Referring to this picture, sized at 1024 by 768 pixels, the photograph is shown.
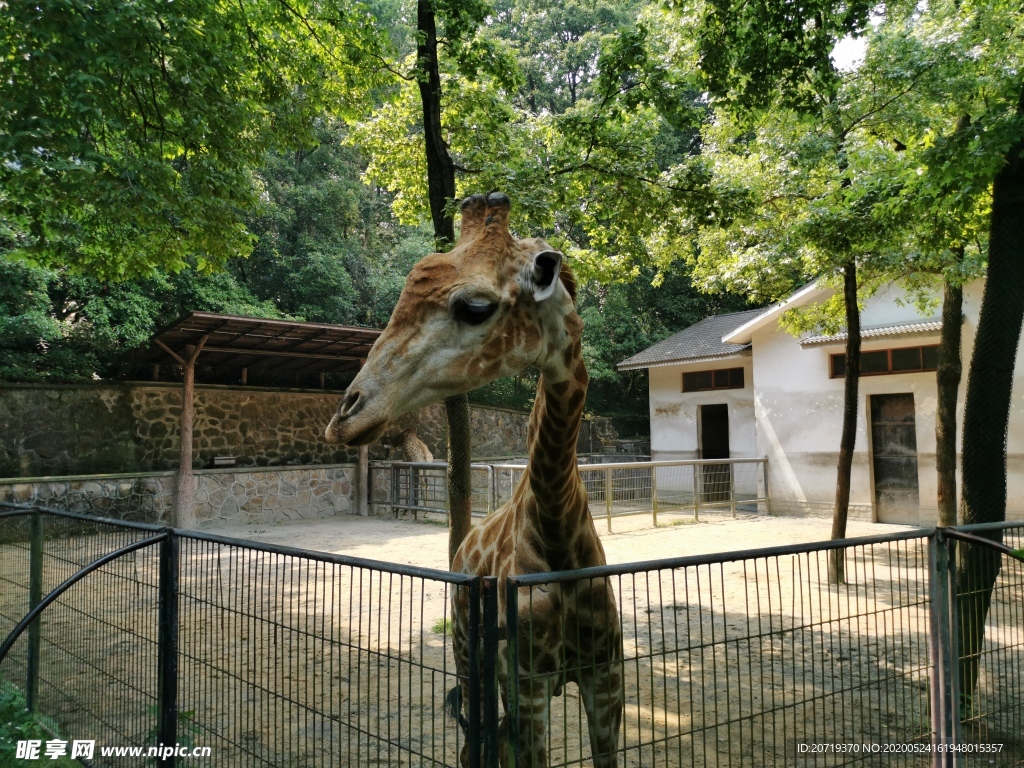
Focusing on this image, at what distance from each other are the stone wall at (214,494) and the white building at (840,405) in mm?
8521

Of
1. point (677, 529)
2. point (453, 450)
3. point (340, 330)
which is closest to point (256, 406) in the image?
point (340, 330)

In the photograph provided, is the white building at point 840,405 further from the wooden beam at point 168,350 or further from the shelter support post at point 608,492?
the wooden beam at point 168,350

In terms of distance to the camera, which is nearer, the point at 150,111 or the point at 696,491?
the point at 150,111

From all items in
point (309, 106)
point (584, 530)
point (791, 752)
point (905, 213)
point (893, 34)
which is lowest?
point (791, 752)

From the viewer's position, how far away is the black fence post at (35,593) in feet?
12.2

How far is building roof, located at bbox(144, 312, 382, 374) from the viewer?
36.9ft

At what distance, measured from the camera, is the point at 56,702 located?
13.6ft

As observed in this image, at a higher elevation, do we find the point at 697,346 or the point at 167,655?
the point at 697,346

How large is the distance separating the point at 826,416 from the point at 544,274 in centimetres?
1300

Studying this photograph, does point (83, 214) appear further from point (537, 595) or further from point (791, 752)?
point (791, 752)

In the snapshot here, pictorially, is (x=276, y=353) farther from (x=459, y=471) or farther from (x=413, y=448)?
(x=459, y=471)

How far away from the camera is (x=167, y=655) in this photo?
9.42ft

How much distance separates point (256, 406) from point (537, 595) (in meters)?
13.8

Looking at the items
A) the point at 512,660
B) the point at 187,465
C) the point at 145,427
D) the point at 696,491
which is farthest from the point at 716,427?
the point at 512,660
